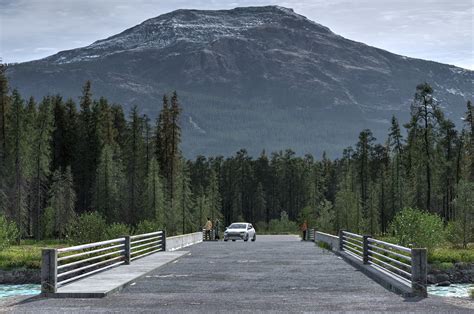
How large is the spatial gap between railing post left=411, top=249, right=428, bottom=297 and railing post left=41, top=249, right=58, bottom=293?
8165mm

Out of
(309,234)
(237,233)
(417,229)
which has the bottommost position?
(309,234)

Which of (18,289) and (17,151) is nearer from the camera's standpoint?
(18,289)

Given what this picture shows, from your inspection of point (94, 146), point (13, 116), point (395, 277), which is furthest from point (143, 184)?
point (395, 277)

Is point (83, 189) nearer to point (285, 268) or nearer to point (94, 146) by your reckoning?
point (94, 146)

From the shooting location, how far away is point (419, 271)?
56.5 ft

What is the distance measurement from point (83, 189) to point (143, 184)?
1001cm

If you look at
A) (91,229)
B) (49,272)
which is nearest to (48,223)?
(91,229)

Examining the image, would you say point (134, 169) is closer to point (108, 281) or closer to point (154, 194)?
point (154, 194)

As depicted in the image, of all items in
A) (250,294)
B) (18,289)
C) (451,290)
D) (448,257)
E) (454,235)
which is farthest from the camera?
(454,235)

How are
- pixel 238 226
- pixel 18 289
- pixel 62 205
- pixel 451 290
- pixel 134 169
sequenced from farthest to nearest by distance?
pixel 134 169, pixel 62 205, pixel 238 226, pixel 18 289, pixel 451 290

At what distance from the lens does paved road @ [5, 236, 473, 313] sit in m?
15.1

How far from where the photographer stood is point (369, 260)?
2597 cm

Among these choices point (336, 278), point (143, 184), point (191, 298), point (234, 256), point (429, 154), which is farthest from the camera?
point (143, 184)

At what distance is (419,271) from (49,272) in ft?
27.6
